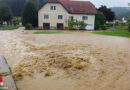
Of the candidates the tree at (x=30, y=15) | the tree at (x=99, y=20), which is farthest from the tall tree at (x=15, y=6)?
the tree at (x=99, y=20)

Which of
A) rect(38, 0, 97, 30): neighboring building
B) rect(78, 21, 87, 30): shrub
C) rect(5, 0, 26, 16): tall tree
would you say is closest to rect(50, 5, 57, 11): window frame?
rect(38, 0, 97, 30): neighboring building

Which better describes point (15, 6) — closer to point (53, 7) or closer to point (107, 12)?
point (53, 7)

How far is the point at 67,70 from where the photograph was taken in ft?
19.6

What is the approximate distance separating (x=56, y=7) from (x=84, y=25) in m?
7.69

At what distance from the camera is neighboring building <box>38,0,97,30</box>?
106ft

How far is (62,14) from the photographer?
108ft

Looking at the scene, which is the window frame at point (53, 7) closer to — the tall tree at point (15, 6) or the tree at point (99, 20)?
the tree at point (99, 20)

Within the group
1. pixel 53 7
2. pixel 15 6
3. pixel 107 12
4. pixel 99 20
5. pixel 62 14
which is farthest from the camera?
pixel 15 6

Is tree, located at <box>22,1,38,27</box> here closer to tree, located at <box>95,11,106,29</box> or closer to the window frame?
the window frame

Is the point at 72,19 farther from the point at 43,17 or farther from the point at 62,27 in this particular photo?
the point at 43,17

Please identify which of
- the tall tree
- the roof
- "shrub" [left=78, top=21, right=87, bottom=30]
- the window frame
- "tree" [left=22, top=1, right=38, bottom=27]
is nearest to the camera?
"shrub" [left=78, top=21, right=87, bottom=30]

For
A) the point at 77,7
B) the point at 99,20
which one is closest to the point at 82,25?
the point at 99,20

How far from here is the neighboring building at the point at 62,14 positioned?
106ft

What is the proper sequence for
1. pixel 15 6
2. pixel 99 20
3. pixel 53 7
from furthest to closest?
pixel 15 6
pixel 99 20
pixel 53 7
